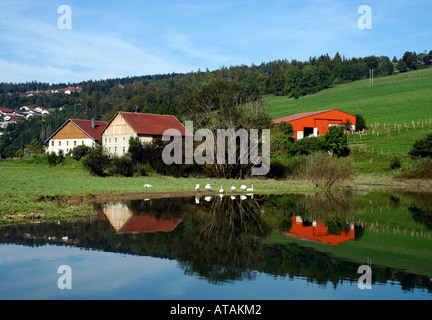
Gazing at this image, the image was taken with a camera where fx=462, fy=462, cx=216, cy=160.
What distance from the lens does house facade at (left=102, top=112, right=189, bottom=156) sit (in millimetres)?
62912

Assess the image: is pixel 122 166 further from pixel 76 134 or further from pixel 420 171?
pixel 76 134

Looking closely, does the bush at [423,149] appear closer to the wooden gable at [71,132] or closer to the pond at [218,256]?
the pond at [218,256]

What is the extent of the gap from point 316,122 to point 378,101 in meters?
25.9

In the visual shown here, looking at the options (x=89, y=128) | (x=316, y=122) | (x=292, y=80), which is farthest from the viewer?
(x=292, y=80)

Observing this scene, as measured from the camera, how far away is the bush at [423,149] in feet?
152

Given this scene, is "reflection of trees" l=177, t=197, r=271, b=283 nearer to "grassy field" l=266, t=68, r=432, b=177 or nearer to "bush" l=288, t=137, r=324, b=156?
"grassy field" l=266, t=68, r=432, b=177

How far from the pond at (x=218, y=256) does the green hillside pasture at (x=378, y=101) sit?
55.6m

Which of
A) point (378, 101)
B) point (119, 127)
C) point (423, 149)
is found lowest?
point (423, 149)

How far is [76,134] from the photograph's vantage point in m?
80.9

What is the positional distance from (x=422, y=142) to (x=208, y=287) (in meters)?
43.5

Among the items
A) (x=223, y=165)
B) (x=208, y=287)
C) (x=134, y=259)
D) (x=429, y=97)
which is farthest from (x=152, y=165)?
(x=429, y=97)

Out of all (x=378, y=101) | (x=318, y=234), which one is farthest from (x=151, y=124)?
(x=318, y=234)

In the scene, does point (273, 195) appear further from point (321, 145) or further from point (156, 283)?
point (321, 145)

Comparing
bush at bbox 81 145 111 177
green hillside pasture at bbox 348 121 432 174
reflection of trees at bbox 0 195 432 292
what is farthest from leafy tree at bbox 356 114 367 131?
reflection of trees at bbox 0 195 432 292
